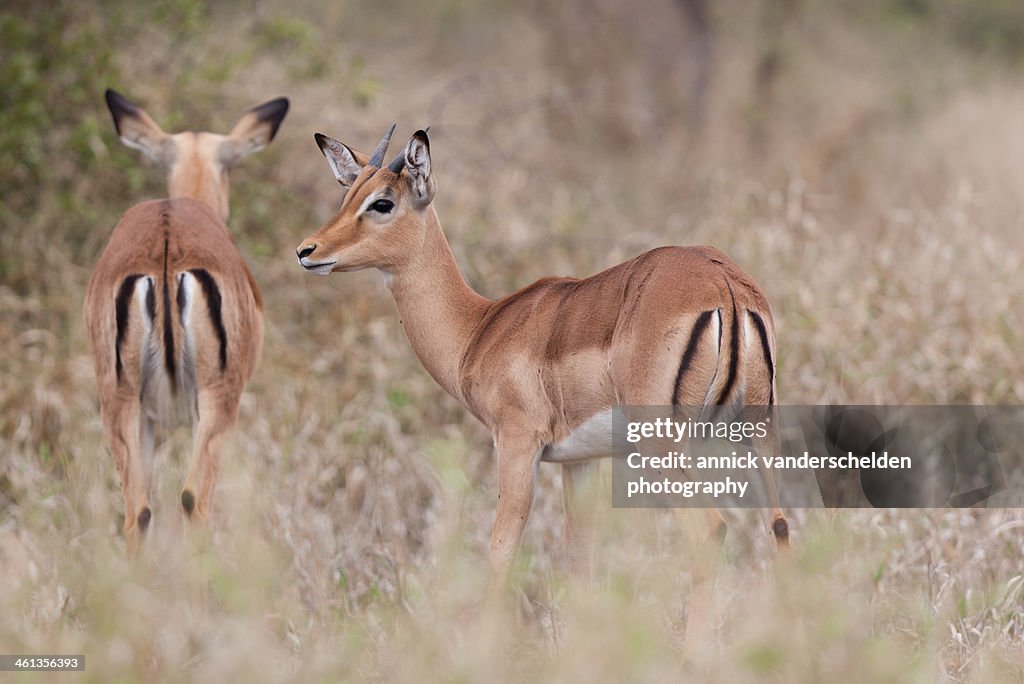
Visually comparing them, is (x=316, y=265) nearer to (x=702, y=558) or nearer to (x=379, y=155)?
(x=379, y=155)

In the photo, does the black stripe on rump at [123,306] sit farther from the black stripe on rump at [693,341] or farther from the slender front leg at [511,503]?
the black stripe on rump at [693,341]

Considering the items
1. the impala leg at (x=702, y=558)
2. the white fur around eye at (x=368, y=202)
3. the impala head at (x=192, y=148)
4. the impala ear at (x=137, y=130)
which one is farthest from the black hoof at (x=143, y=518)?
the impala ear at (x=137, y=130)

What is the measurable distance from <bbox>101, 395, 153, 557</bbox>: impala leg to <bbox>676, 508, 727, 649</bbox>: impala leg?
200 cm

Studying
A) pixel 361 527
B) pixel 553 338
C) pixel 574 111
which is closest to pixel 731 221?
pixel 361 527

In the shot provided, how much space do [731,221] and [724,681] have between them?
5.01 m

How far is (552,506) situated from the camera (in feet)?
20.5

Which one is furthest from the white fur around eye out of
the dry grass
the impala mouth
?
the dry grass

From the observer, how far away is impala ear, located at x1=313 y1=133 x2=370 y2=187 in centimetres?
483

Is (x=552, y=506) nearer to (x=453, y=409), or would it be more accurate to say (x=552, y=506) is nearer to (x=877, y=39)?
(x=453, y=409)

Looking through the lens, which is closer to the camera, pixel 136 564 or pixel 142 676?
pixel 142 676

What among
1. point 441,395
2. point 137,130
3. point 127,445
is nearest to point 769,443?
point 127,445

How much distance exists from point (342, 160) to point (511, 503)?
144cm

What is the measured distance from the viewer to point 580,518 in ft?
15.3

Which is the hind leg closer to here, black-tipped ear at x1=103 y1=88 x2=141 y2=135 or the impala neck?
the impala neck
